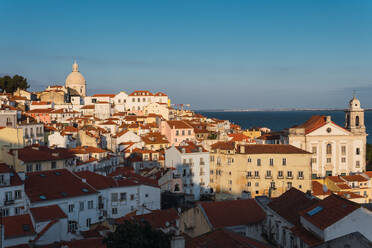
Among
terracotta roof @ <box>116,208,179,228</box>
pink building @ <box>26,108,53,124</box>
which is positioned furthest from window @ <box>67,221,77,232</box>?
pink building @ <box>26,108,53,124</box>

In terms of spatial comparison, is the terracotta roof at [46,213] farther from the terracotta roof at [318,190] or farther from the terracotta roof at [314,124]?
the terracotta roof at [314,124]

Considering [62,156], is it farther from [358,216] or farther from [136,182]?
[358,216]

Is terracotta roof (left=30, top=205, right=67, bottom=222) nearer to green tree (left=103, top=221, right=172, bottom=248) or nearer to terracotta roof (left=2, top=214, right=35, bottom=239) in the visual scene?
terracotta roof (left=2, top=214, right=35, bottom=239)

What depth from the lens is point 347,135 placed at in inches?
2482

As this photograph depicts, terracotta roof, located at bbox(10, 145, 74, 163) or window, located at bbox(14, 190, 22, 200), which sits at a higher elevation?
terracotta roof, located at bbox(10, 145, 74, 163)

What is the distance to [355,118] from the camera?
2603 inches

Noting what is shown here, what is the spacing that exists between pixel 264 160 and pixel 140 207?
1882cm

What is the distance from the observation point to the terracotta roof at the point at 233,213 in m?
25.8

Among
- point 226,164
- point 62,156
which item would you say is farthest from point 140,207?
point 226,164

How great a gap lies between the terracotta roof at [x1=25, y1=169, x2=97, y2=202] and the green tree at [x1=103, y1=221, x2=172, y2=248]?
13.5 metres

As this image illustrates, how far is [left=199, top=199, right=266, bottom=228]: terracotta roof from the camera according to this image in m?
25.8

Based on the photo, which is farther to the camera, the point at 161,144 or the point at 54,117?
the point at 54,117

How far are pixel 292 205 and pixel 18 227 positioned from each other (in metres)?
16.3

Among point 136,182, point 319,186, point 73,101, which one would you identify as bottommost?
point 319,186
